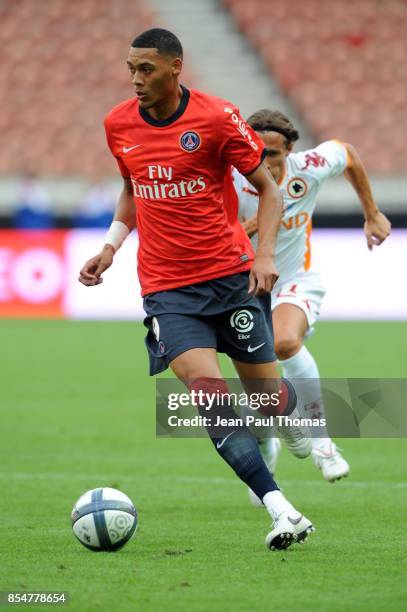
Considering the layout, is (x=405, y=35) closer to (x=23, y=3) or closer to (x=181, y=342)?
(x=23, y=3)

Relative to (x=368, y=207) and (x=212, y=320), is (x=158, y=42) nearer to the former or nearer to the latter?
(x=212, y=320)

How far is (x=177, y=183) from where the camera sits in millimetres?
5484

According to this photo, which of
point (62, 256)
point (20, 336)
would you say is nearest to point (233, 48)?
point (62, 256)

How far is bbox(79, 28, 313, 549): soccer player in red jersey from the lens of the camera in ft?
17.5

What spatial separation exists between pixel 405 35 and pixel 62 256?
10915mm

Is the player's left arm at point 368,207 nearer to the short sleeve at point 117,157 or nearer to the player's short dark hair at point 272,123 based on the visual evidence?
the player's short dark hair at point 272,123

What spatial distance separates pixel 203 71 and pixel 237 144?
1985 cm

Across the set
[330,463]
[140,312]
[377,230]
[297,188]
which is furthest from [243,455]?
[140,312]

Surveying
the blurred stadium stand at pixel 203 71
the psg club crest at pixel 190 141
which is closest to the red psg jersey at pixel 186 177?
the psg club crest at pixel 190 141

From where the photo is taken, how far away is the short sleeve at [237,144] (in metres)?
5.41

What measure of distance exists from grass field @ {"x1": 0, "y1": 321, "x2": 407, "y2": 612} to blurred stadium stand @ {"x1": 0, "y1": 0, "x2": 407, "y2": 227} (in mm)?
11560

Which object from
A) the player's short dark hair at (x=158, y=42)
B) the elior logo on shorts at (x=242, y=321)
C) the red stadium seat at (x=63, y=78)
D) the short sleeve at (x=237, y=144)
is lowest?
the elior logo on shorts at (x=242, y=321)

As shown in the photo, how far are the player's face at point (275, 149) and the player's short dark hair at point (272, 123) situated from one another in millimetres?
25

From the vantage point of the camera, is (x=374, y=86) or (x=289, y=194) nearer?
(x=289, y=194)
